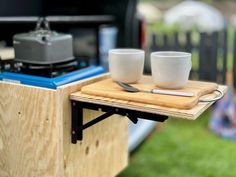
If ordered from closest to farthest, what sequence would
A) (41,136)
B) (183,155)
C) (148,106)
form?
(148,106)
(41,136)
(183,155)

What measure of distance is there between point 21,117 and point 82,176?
35cm

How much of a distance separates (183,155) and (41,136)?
1.43m

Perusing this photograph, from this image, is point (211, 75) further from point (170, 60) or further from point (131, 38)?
point (170, 60)

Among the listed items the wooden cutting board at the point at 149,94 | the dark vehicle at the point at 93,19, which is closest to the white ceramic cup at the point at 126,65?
the wooden cutting board at the point at 149,94

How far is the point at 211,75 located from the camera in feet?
12.8

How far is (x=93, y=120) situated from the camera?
4.30ft

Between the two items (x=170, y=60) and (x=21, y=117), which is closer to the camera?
(x=170, y=60)

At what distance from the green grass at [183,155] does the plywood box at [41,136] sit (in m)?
0.83

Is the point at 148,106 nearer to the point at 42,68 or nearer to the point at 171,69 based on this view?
the point at 171,69

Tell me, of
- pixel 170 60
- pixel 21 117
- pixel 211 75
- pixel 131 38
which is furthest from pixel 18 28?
pixel 211 75

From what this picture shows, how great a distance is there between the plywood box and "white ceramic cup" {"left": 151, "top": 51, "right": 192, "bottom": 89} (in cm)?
31

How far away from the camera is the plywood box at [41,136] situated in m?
1.24

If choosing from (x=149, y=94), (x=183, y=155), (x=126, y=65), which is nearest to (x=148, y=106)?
(x=149, y=94)

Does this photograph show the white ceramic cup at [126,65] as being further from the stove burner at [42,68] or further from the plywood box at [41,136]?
the stove burner at [42,68]
